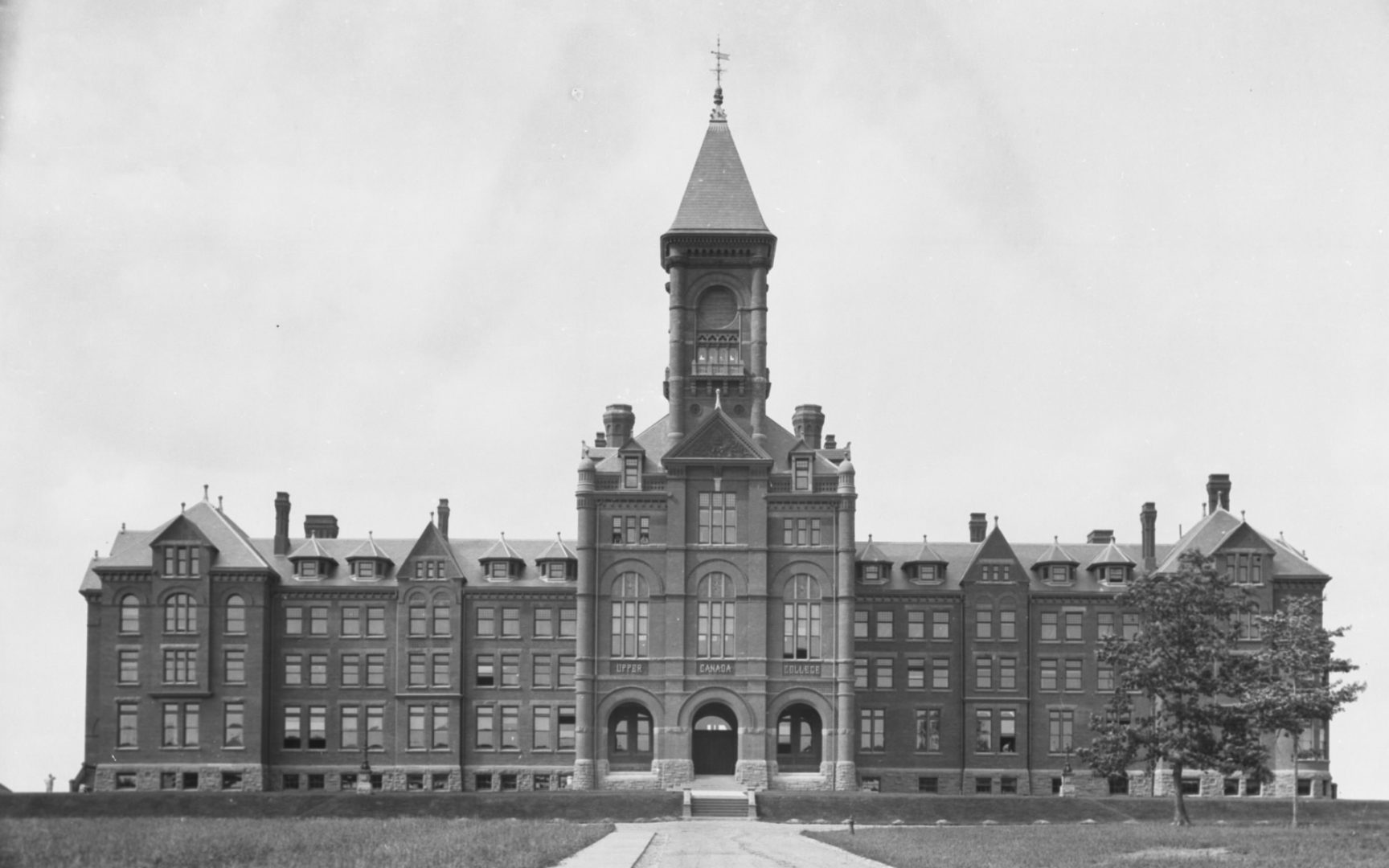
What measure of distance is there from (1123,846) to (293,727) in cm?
4920

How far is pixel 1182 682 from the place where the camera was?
63.3 meters

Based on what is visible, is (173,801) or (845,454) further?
(845,454)

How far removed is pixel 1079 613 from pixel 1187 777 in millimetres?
9256

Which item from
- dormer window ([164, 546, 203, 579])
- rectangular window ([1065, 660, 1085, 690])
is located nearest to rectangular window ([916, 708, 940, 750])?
rectangular window ([1065, 660, 1085, 690])

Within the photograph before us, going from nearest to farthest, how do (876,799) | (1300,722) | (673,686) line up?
(1300,722), (876,799), (673,686)

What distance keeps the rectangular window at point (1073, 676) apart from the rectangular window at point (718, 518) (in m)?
18.8

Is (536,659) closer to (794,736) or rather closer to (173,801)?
(794,736)

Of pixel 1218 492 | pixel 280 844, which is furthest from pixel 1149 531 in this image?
pixel 280 844

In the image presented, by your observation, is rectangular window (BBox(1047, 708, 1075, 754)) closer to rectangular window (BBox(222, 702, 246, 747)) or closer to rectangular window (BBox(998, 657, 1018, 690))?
rectangular window (BBox(998, 657, 1018, 690))

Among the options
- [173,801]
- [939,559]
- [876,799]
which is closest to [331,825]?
[173,801]

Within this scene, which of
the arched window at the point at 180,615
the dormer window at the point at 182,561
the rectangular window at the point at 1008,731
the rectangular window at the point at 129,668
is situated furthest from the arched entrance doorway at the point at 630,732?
the rectangular window at the point at 129,668

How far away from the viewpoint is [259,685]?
85.8 m

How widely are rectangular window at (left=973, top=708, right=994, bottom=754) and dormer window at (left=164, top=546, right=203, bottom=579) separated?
38.3 m

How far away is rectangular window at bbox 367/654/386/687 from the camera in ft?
289
